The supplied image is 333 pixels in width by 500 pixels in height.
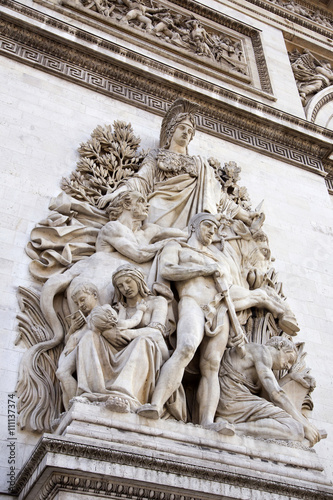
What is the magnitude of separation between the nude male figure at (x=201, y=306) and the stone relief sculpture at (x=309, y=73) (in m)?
5.46

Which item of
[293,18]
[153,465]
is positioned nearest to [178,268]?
[153,465]

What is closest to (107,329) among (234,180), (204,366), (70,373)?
(70,373)

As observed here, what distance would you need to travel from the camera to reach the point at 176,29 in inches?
370

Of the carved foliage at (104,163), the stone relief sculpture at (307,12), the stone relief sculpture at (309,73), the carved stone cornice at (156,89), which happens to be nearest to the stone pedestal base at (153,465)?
the carved foliage at (104,163)

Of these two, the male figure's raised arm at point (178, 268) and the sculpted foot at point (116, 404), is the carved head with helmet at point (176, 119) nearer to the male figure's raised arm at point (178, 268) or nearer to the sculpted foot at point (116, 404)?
the male figure's raised arm at point (178, 268)

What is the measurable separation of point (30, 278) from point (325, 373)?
3037mm

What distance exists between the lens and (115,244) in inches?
212

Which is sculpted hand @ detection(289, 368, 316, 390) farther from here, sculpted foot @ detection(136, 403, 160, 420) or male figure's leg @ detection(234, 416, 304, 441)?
sculpted foot @ detection(136, 403, 160, 420)

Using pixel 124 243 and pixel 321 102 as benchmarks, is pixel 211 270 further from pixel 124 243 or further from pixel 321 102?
pixel 321 102

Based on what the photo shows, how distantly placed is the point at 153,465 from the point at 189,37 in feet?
24.5

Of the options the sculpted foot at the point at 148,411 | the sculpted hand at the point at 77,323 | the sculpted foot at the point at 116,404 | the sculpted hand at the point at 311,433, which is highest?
the sculpted hand at the point at 77,323

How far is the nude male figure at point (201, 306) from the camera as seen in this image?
4.32 metres

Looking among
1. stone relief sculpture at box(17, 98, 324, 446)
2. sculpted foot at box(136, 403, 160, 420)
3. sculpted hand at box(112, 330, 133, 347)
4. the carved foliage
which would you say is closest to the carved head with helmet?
stone relief sculpture at box(17, 98, 324, 446)

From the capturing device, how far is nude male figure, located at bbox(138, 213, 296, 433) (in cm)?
432
